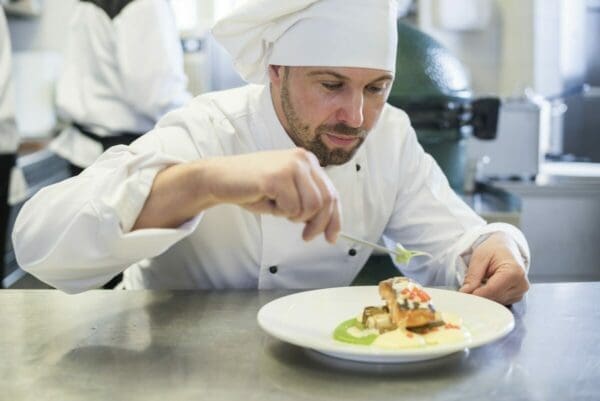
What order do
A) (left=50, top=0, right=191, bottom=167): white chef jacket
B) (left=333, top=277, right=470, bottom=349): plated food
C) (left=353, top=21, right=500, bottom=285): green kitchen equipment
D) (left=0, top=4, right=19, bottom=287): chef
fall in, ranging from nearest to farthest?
(left=333, top=277, right=470, bottom=349): plated food < (left=353, top=21, right=500, bottom=285): green kitchen equipment < (left=0, top=4, right=19, bottom=287): chef < (left=50, top=0, right=191, bottom=167): white chef jacket

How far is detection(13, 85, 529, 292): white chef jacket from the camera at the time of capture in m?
1.38

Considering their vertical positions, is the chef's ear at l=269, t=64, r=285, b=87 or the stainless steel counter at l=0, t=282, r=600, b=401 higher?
the chef's ear at l=269, t=64, r=285, b=87

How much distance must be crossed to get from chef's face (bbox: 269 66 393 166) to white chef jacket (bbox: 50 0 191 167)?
1859 millimetres

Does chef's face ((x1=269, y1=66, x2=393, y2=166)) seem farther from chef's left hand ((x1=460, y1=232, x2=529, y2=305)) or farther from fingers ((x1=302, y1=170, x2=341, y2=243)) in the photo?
fingers ((x1=302, y1=170, x2=341, y2=243))

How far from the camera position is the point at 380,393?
0.98 m

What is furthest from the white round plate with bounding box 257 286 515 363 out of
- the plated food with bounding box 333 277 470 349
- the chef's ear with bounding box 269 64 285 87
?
the chef's ear with bounding box 269 64 285 87

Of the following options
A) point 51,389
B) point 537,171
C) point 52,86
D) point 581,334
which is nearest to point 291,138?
point 581,334

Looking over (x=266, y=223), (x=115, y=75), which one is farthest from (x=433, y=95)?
(x=115, y=75)

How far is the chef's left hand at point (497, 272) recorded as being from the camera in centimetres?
144

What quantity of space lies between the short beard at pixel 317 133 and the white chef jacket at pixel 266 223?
5cm

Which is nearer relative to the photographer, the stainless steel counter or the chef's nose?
the stainless steel counter

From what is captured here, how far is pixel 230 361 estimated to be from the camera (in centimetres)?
109

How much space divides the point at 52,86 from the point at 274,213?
424 cm

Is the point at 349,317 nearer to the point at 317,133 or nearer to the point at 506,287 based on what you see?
the point at 506,287
